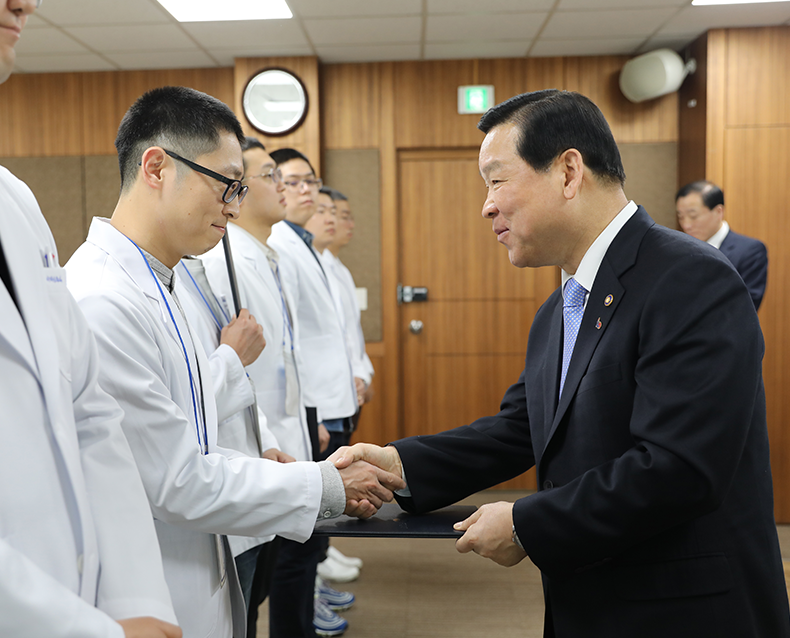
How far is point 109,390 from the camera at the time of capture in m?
1.04

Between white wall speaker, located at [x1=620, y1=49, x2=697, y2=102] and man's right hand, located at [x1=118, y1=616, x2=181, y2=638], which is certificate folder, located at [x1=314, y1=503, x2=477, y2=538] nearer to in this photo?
man's right hand, located at [x1=118, y1=616, x2=181, y2=638]

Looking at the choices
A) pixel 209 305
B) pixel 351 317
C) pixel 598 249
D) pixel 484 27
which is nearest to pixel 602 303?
pixel 598 249

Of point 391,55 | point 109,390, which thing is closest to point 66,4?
point 391,55

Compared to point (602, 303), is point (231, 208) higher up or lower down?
higher up

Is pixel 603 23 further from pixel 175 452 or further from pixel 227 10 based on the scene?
pixel 175 452

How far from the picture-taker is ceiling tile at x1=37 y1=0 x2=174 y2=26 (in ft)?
11.8

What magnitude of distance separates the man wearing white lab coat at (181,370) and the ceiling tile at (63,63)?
147 inches

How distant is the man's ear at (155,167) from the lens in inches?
51.8

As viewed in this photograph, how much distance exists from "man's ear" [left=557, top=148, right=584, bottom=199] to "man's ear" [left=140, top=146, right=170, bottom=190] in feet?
2.59

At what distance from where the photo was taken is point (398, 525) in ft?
4.19

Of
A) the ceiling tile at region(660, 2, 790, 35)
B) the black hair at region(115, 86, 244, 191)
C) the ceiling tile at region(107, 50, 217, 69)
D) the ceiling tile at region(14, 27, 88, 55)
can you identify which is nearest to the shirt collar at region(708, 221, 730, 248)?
the ceiling tile at region(660, 2, 790, 35)

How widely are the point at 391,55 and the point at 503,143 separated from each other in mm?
3500

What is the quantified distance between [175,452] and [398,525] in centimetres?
46

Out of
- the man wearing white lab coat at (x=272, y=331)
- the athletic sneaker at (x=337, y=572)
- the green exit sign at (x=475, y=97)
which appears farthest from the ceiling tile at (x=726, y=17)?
the athletic sneaker at (x=337, y=572)
